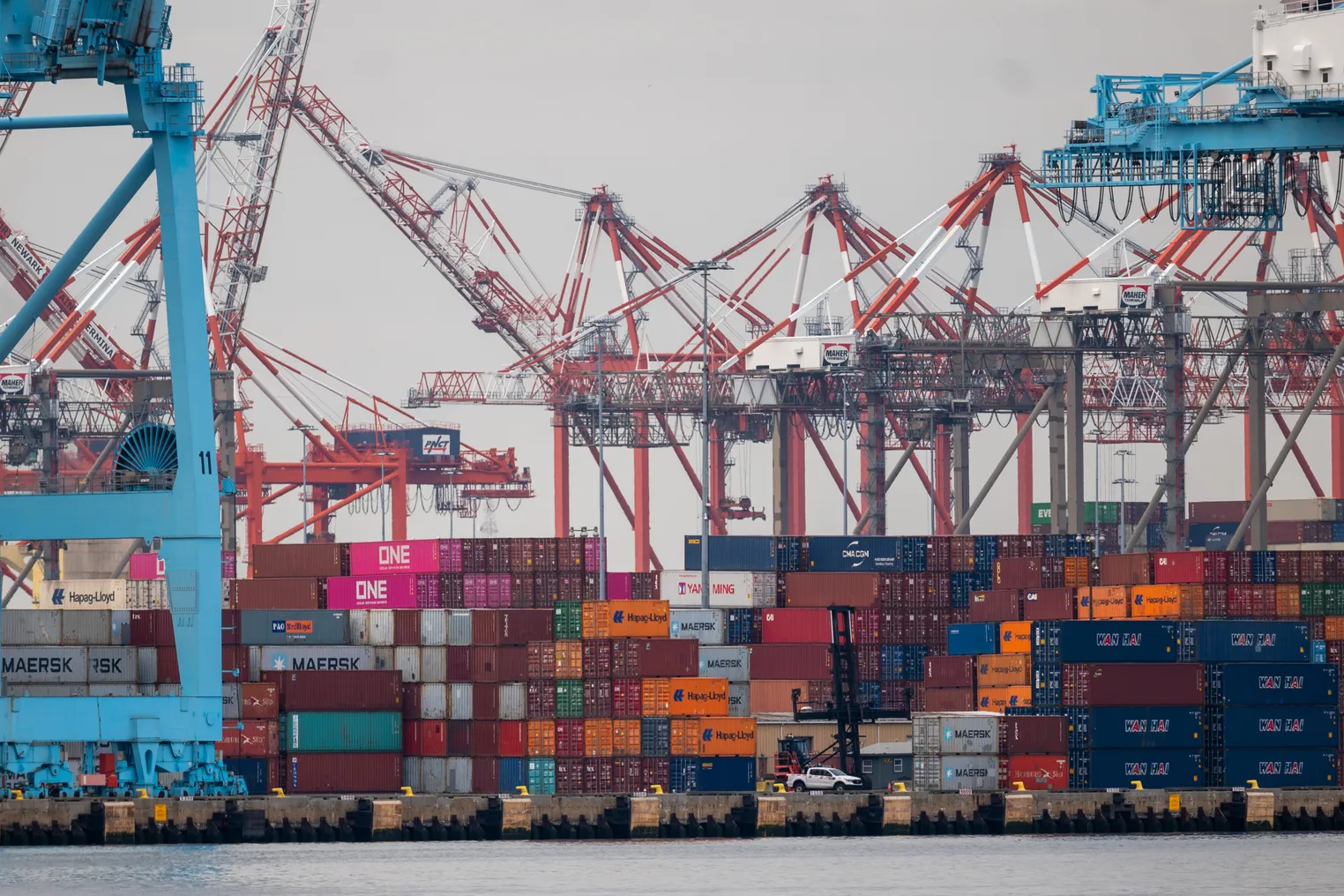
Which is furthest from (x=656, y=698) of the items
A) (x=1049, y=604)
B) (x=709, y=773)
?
(x=1049, y=604)

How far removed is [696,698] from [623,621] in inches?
111

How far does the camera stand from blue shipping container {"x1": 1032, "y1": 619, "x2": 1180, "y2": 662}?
6025cm

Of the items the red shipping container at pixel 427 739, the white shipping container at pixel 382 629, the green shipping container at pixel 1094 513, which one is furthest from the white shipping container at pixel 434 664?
the green shipping container at pixel 1094 513

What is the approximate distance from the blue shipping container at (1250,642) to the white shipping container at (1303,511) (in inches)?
1903

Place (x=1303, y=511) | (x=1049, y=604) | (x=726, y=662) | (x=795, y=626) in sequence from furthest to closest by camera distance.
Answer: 1. (x=1303, y=511)
2. (x=795, y=626)
3. (x=1049, y=604)
4. (x=726, y=662)

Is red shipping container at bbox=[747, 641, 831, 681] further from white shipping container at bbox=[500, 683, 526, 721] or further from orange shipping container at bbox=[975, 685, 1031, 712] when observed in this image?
white shipping container at bbox=[500, 683, 526, 721]

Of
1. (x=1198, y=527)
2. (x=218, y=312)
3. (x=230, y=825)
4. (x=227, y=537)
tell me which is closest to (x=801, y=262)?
(x=1198, y=527)

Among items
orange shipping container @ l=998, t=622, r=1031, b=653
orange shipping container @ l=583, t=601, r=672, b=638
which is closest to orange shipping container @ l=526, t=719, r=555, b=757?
orange shipping container @ l=583, t=601, r=672, b=638

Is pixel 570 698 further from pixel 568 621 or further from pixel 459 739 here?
pixel 459 739

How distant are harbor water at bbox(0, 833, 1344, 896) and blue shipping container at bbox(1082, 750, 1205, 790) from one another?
5.58 feet

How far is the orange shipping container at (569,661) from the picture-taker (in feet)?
194

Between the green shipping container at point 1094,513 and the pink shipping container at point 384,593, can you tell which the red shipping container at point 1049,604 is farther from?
the green shipping container at point 1094,513

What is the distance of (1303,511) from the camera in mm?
113625

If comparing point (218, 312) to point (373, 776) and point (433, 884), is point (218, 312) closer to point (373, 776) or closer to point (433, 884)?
point (373, 776)
